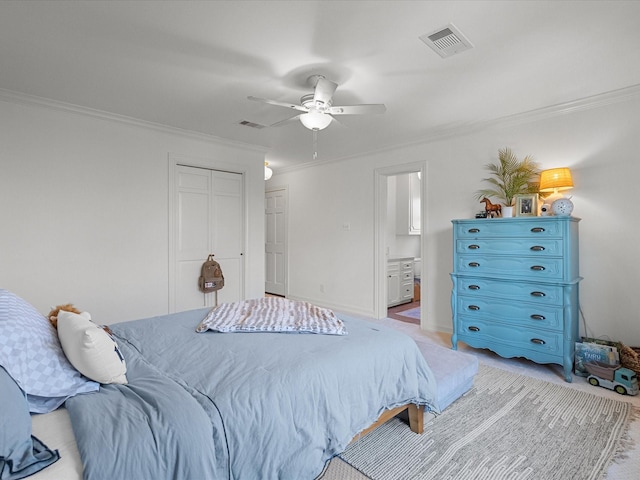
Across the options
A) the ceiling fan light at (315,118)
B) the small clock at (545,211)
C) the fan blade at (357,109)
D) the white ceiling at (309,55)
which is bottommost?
the small clock at (545,211)

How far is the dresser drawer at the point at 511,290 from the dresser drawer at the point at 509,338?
10.4 inches

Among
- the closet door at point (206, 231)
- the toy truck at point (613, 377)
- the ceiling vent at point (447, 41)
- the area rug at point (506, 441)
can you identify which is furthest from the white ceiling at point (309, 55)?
the area rug at point (506, 441)

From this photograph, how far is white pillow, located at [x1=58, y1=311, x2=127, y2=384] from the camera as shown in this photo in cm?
127

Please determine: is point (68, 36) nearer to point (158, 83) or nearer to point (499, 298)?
point (158, 83)

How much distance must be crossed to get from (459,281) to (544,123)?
1777 millimetres

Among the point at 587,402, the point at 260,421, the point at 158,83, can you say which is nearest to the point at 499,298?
the point at 587,402

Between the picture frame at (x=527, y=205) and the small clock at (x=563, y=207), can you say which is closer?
the small clock at (x=563, y=207)

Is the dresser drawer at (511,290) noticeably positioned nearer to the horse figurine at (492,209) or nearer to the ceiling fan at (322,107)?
the horse figurine at (492,209)

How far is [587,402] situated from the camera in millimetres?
2430

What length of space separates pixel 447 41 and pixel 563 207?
71.8 inches

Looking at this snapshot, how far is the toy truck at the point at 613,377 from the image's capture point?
2543mm

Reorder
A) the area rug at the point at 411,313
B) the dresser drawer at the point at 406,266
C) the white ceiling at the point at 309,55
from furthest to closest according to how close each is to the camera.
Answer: the dresser drawer at the point at 406,266, the area rug at the point at 411,313, the white ceiling at the point at 309,55

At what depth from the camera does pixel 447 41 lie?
2156 mm

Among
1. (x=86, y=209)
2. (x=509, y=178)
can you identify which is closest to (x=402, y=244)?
(x=509, y=178)
